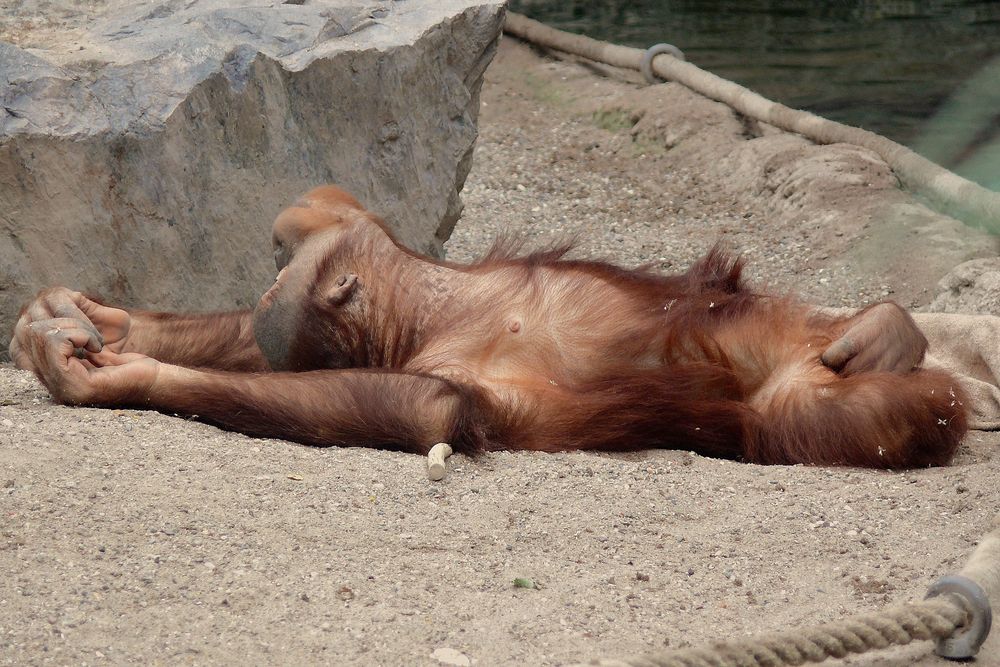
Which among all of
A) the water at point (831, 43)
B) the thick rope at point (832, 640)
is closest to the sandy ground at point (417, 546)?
the thick rope at point (832, 640)

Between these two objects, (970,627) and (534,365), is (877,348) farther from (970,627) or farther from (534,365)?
(970,627)

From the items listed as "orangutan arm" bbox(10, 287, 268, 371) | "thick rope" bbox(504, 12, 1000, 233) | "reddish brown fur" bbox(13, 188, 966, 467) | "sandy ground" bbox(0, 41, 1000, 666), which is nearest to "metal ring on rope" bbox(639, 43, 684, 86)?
"thick rope" bbox(504, 12, 1000, 233)

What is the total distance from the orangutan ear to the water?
430 cm

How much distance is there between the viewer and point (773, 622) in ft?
7.24

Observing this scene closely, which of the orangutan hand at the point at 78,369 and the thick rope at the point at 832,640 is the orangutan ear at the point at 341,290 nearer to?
the orangutan hand at the point at 78,369

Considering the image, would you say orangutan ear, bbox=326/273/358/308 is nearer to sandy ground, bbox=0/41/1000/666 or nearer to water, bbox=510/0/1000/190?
sandy ground, bbox=0/41/1000/666

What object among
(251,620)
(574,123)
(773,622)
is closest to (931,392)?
(773,622)

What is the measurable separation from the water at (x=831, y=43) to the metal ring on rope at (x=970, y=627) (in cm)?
515

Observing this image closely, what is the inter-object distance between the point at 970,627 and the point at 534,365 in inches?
59.0

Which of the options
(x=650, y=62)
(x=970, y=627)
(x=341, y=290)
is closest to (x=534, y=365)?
(x=341, y=290)

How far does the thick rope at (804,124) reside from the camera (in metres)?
5.29

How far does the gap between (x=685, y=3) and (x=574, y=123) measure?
4.33 m

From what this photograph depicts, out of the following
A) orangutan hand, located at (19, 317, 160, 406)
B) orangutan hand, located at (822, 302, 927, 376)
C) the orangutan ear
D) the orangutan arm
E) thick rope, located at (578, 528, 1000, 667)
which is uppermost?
thick rope, located at (578, 528, 1000, 667)

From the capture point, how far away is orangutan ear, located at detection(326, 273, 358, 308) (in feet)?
11.3
